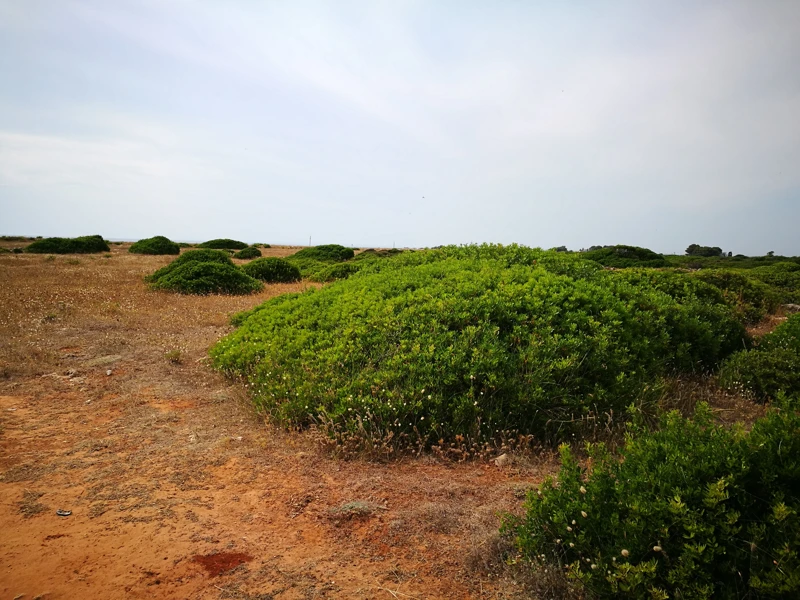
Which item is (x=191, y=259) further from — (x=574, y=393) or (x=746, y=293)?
(x=746, y=293)

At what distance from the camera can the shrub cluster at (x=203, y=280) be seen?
1523cm

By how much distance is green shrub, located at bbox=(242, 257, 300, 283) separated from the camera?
1936cm

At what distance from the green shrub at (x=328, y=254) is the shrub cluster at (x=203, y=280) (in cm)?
1214

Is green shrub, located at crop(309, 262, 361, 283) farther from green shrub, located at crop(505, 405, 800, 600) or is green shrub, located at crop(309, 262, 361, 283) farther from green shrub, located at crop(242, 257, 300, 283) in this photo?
green shrub, located at crop(505, 405, 800, 600)

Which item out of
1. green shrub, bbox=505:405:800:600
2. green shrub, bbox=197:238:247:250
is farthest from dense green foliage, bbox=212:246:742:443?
green shrub, bbox=197:238:247:250

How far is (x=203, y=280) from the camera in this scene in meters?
15.5

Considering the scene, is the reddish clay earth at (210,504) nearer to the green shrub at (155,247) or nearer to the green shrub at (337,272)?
the green shrub at (337,272)

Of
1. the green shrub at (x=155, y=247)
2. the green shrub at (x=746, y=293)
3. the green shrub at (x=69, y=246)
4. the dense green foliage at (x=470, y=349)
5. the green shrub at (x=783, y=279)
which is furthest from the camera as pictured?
the green shrub at (x=155, y=247)

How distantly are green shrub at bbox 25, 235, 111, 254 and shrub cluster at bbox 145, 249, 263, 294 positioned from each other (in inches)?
648

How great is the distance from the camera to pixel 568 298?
638cm

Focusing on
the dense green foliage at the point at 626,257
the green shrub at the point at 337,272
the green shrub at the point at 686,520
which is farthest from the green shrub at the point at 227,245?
the green shrub at the point at 686,520

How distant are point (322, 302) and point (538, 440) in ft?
14.3

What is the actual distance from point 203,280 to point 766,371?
14.7 meters

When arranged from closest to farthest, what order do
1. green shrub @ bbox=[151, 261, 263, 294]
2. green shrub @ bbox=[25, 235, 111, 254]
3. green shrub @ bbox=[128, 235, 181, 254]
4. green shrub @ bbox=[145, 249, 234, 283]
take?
green shrub @ bbox=[151, 261, 263, 294], green shrub @ bbox=[145, 249, 234, 283], green shrub @ bbox=[25, 235, 111, 254], green shrub @ bbox=[128, 235, 181, 254]
